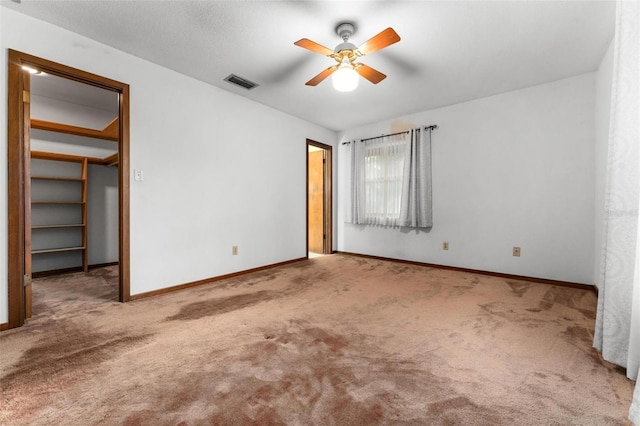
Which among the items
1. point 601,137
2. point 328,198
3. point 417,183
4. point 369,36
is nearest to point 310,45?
point 369,36

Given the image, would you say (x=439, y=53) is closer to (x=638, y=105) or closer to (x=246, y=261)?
(x=638, y=105)

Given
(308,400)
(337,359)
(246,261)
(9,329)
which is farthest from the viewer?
(246,261)

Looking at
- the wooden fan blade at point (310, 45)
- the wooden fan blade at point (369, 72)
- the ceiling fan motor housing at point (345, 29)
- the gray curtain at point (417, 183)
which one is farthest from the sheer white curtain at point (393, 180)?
the wooden fan blade at point (310, 45)

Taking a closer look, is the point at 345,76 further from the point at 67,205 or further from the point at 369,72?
the point at 67,205

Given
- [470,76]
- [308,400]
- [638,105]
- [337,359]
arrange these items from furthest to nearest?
1. [470,76]
2. [337,359]
3. [638,105]
4. [308,400]

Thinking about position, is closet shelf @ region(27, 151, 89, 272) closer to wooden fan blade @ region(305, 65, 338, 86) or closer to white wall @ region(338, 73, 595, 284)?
wooden fan blade @ region(305, 65, 338, 86)

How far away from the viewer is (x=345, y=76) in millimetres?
2301

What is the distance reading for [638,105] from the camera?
55.9 inches

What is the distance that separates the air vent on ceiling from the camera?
3.13 m

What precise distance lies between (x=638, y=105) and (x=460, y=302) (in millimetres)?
1907

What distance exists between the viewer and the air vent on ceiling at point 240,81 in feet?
10.3

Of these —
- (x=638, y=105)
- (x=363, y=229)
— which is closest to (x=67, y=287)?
(x=363, y=229)

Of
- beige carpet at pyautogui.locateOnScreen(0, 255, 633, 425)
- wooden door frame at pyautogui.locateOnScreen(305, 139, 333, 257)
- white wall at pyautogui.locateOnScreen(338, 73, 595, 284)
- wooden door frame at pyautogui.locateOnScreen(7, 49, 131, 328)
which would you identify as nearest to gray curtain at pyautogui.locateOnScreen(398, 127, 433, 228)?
white wall at pyautogui.locateOnScreen(338, 73, 595, 284)

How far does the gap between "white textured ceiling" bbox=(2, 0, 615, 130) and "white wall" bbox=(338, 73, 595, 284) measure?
13.7 inches
